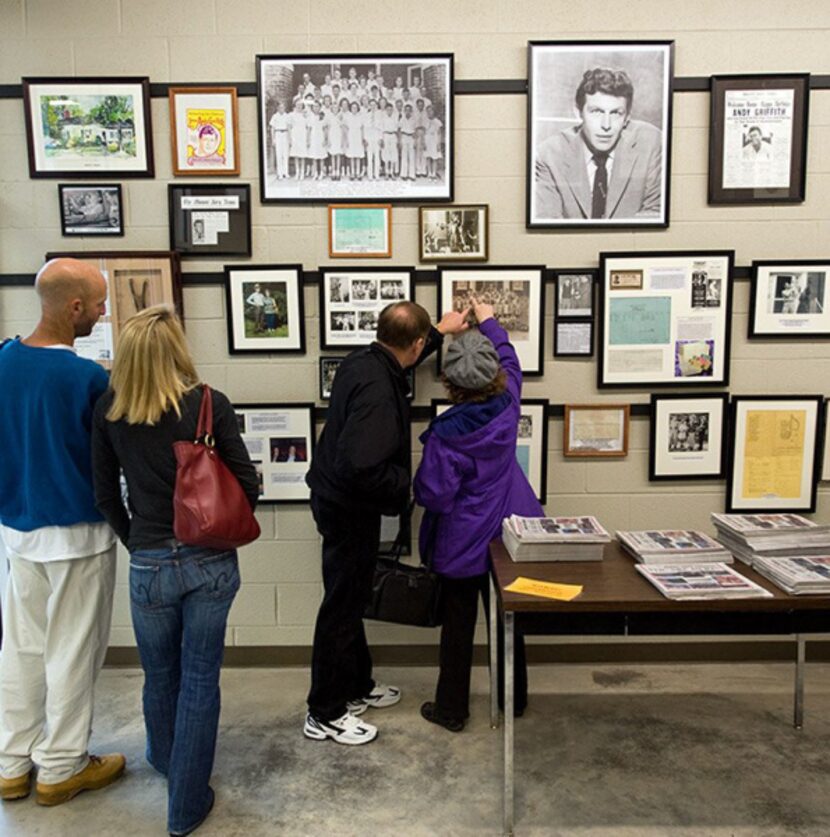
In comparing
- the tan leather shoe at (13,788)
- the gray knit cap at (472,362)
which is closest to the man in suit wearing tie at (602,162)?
the gray knit cap at (472,362)

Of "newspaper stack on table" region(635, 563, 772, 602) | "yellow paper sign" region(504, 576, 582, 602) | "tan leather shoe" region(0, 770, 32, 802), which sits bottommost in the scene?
"tan leather shoe" region(0, 770, 32, 802)

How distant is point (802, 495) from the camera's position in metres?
3.15

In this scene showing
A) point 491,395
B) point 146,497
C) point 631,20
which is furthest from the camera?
point 631,20

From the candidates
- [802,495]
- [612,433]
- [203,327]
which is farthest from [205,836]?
[802,495]

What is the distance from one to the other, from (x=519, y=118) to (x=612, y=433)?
4.62 feet

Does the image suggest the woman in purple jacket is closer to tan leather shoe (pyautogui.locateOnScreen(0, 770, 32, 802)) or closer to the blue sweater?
the blue sweater

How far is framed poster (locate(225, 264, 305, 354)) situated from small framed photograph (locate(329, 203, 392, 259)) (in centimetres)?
21

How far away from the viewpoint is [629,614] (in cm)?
206

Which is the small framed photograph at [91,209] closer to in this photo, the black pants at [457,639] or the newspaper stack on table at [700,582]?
the black pants at [457,639]

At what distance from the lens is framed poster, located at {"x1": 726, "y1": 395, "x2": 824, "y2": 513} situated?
3.09 m

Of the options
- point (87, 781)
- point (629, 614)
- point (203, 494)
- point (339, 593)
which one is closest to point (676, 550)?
point (629, 614)

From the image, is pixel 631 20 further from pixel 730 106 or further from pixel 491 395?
pixel 491 395

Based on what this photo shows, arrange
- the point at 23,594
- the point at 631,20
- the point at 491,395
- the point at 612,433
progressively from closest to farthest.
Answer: the point at 23,594, the point at 491,395, the point at 631,20, the point at 612,433

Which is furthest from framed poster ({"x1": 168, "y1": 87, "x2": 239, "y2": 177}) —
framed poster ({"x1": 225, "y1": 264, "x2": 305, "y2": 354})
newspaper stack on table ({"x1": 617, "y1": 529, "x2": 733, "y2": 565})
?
newspaper stack on table ({"x1": 617, "y1": 529, "x2": 733, "y2": 565})
